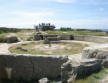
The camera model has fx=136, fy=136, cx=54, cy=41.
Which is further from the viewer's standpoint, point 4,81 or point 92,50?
point 4,81

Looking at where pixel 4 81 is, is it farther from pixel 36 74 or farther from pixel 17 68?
pixel 36 74

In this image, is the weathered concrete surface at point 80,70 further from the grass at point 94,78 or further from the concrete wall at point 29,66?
the concrete wall at point 29,66

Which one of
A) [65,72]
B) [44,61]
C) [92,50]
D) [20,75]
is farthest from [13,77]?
[92,50]

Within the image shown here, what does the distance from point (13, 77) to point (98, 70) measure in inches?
197

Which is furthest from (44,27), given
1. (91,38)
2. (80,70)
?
(80,70)

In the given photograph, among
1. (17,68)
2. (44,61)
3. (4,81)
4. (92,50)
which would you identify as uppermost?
(92,50)

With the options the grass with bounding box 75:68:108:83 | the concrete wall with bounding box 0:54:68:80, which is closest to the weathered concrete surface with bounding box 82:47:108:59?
the concrete wall with bounding box 0:54:68:80

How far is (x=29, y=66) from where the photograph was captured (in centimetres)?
782

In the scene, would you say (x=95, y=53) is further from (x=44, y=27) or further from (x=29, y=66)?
(x=44, y=27)

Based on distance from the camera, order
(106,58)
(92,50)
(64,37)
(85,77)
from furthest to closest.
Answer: (64,37), (92,50), (106,58), (85,77)

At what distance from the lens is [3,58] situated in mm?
8062

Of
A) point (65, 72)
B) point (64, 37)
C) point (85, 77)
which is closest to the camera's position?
point (85, 77)

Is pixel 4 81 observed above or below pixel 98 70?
below

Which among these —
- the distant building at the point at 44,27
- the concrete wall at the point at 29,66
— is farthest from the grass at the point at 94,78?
the distant building at the point at 44,27
